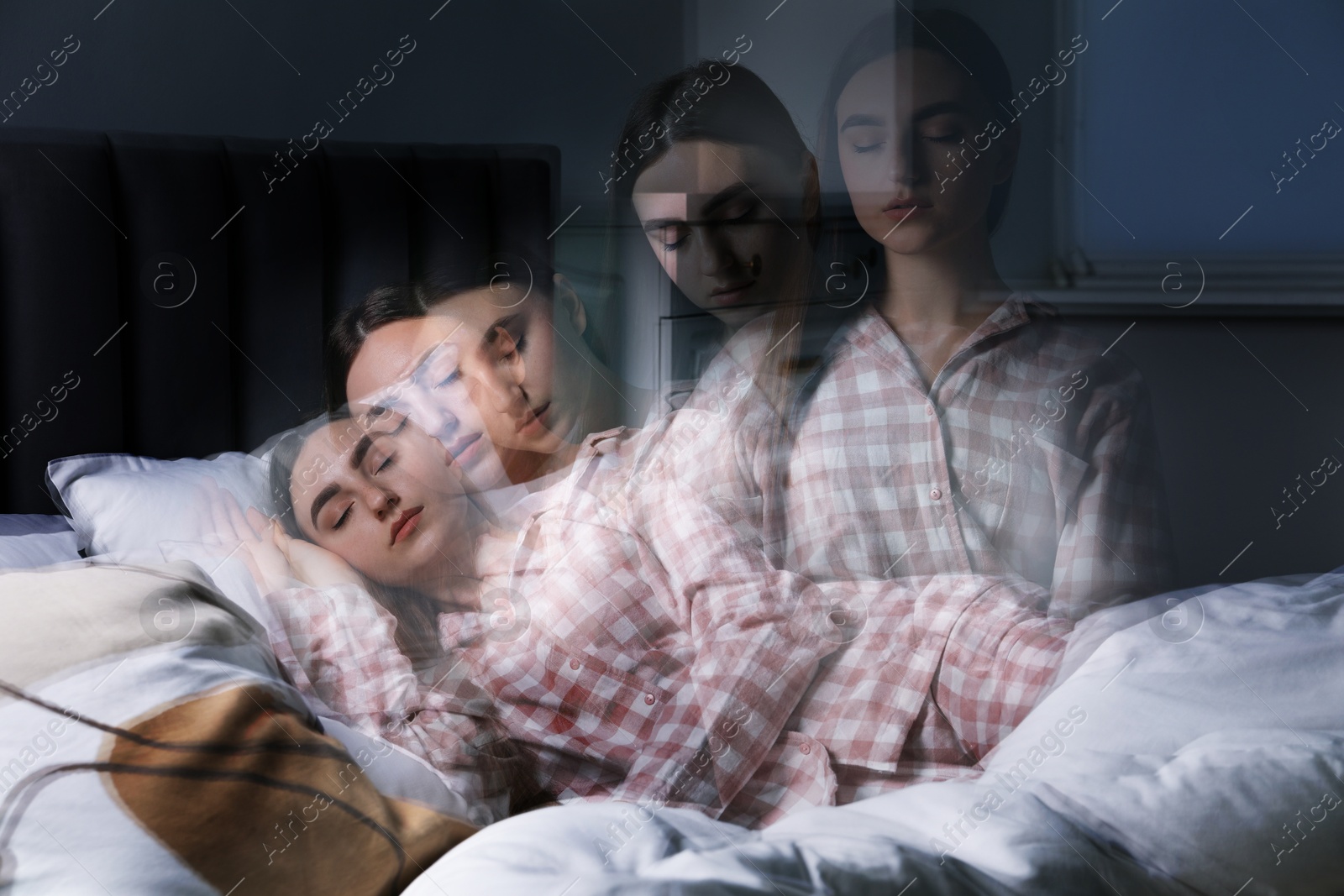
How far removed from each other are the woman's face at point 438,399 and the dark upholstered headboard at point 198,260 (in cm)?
22

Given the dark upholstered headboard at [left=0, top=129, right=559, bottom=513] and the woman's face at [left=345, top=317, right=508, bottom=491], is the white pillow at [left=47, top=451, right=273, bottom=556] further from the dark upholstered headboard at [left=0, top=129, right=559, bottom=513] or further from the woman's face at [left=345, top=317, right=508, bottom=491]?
the woman's face at [left=345, top=317, right=508, bottom=491]

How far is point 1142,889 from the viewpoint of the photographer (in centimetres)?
44

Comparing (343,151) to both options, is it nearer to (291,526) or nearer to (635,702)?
(291,526)

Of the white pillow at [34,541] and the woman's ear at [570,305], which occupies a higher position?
the woman's ear at [570,305]

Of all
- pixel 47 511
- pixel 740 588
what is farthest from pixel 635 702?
pixel 47 511

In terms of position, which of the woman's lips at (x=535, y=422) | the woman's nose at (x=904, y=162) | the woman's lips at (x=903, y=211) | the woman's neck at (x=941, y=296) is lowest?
the woman's lips at (x=535, y=422)

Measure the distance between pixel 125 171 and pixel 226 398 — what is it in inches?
10.2

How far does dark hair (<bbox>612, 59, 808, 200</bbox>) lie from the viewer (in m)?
0.70

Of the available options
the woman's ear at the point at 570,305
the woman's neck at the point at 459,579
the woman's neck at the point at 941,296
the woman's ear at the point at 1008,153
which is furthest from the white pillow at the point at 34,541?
the woman's ear at the point at 1008,153

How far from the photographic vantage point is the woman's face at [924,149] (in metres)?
0.67

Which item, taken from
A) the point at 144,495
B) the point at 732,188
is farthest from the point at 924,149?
the point at 144,495

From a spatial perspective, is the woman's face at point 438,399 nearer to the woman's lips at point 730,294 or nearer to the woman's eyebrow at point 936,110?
the woman's lips at point 730,294

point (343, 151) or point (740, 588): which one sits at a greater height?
point (343, 151)

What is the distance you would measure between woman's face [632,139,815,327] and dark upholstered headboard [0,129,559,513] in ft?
0.85
